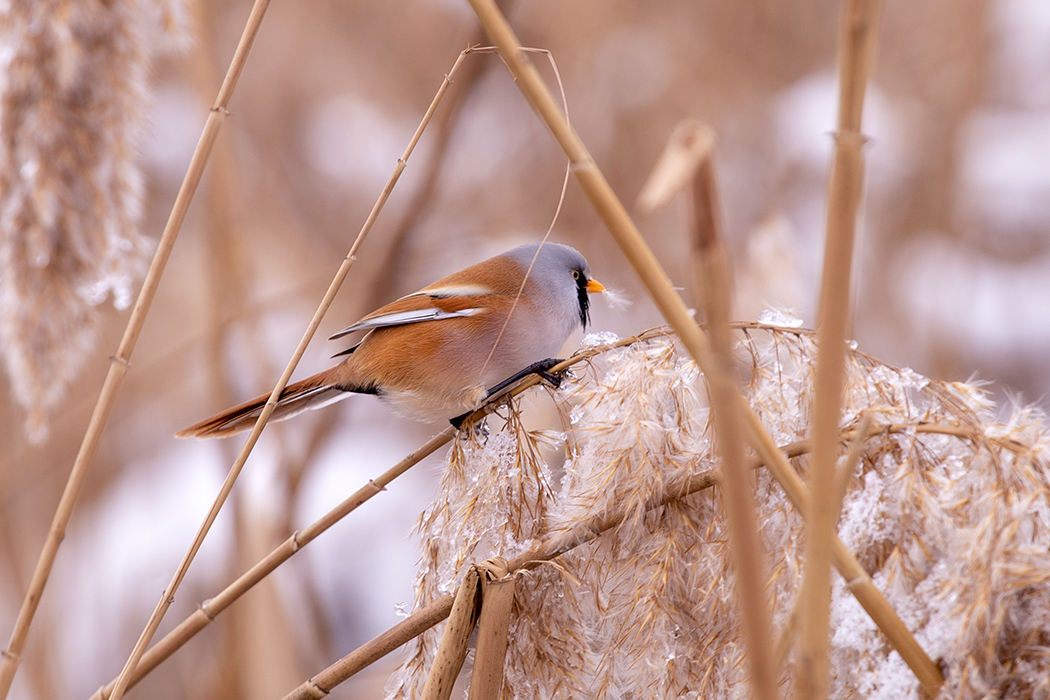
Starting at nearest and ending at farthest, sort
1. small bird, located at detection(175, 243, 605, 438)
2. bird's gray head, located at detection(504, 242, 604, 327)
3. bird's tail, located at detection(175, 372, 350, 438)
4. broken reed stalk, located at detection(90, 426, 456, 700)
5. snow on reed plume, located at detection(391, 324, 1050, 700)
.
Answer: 1. snow on reed plume, located at detection(391, 324, 1050, 700)
2. broken reed stalk, located at detection(90, 426, 456, 700)
3. bird's tail, located at detection(175, 372, 350, 438)
4. small bird, located at detection(175, 243, 605, 438)
5. bird's gray head, located at detection(504, 242, 604, 327)

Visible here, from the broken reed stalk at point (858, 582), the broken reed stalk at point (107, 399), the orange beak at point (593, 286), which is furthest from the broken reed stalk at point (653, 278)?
the orange beak at point (593, 286)

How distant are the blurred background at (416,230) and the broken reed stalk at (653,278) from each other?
64.3 inches

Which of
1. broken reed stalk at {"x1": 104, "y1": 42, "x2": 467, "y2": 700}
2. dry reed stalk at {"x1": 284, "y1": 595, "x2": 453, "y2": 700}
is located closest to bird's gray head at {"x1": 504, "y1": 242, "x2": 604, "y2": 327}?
broken reed stalk at {"x1": 104, "y1": 42, "x2": 467, "y2": 700}

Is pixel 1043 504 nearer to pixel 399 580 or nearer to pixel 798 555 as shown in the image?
pixel 798 555

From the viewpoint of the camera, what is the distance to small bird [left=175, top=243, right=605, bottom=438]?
1771 millimetres

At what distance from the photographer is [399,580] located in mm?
3156

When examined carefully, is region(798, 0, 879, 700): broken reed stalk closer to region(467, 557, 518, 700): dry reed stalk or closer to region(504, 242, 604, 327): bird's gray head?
region(467, 557, 518, 700): dry reed stalk

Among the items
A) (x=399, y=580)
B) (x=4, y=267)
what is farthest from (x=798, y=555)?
(x=399, y=580)

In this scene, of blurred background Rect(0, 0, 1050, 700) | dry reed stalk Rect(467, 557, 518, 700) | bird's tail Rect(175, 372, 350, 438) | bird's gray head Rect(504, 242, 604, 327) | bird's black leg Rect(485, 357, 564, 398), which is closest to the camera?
dry reed stalk Rect(467, 557, 518, 700)

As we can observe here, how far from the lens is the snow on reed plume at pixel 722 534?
855 mm

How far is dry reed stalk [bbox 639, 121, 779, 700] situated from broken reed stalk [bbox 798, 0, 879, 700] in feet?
0.14

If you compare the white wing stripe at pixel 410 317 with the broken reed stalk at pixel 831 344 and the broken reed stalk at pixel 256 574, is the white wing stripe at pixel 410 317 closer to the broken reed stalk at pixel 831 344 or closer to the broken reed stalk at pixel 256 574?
the broken reed stalk at pixel 256 574

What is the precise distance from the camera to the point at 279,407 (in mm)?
1782

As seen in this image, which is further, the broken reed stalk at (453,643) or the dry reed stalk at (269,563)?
the dry reed stalk at (269,563)
